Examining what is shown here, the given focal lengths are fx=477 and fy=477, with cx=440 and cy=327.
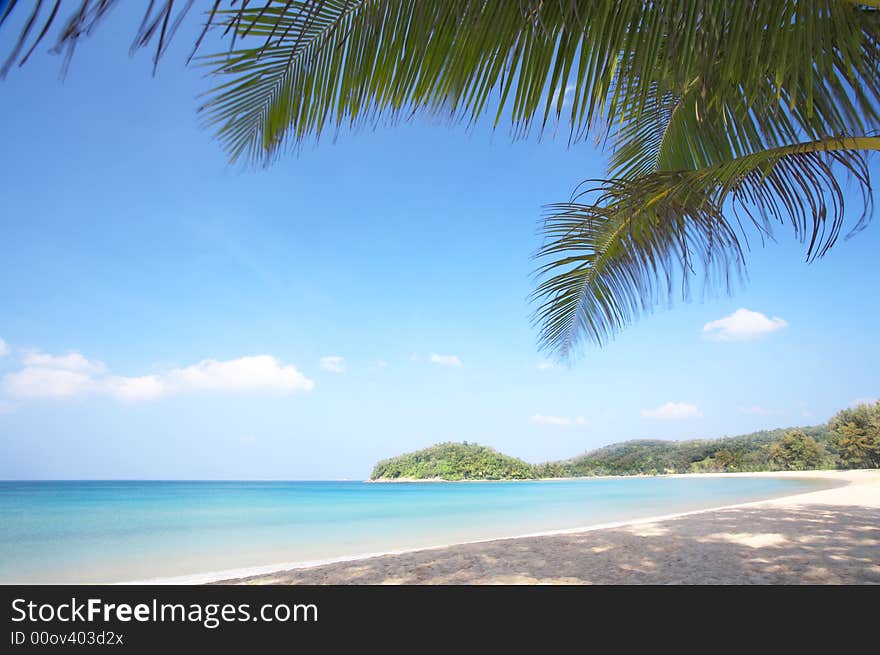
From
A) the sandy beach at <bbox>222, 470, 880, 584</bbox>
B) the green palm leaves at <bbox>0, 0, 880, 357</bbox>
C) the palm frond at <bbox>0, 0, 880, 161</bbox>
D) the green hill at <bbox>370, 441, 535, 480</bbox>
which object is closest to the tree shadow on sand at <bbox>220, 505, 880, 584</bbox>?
the sandy beach at <bbox>222, 470, 880, 584</bbox>

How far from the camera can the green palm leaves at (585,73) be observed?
1.00 m

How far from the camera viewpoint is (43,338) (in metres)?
38.8

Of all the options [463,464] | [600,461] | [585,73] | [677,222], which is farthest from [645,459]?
[585,73]

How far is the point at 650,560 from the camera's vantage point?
10.3ft

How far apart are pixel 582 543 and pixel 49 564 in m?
7.05

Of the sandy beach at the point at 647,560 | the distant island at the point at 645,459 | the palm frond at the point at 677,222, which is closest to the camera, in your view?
the palm frond at the point at 677,222

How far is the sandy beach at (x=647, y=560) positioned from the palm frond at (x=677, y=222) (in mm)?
1499

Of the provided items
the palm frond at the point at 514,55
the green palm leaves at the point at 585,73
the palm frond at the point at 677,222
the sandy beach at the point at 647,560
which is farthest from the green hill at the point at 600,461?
the palm frond at the point at 514,55

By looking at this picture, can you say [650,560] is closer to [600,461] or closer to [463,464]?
[463,464]

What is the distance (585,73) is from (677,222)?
1.00 metres

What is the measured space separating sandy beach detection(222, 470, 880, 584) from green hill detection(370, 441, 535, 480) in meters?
40.7

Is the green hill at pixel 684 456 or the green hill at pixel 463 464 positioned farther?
the green hill at pixel 463 464

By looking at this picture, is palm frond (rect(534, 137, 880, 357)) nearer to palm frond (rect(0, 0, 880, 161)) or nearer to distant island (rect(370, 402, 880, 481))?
palm frond (rect(0, 0, 880, 161))

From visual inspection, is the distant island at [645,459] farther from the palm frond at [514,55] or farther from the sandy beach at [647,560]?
the palm frond at [514,55]
